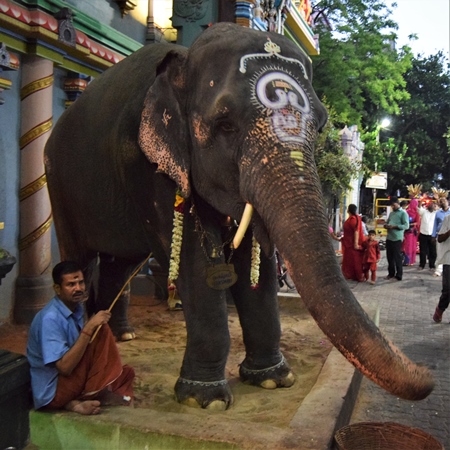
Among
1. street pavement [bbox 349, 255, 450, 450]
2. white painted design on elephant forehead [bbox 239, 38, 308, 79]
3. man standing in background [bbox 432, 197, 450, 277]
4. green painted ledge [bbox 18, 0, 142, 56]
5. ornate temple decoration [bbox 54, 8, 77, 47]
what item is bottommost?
street pavement [bbox 349, 255, 450, 450]

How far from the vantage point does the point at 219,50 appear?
3418mm

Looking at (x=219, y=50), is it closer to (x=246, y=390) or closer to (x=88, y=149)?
(x=88, y=149)

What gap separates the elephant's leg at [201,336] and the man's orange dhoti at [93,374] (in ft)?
1.58

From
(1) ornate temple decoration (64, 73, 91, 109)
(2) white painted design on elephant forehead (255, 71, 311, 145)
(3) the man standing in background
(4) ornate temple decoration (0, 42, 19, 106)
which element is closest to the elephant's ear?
(2) white painted design on elephant forehead (255, 71, 311, 145)

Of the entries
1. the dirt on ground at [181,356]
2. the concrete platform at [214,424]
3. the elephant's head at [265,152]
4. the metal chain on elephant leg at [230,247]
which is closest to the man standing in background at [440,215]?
the dirt on ground at [181,356]

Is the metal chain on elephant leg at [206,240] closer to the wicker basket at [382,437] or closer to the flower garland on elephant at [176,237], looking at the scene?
the flower garland on elephant at [176,237]

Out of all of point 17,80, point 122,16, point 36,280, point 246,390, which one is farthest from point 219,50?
point 122,16

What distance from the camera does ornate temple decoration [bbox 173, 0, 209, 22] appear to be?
25.4ft

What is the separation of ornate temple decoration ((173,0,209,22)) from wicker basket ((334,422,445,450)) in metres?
5.95

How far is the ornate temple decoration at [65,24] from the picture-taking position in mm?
5953

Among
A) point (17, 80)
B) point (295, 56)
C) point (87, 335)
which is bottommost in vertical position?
point (87, 335)

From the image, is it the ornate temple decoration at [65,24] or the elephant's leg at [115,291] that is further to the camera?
the ornate temple decoration at [65,24]

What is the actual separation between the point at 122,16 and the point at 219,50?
4737mm

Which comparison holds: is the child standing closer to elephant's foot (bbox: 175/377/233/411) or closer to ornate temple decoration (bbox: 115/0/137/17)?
ornate temple decoration (bbox: 115/0/137/17)
